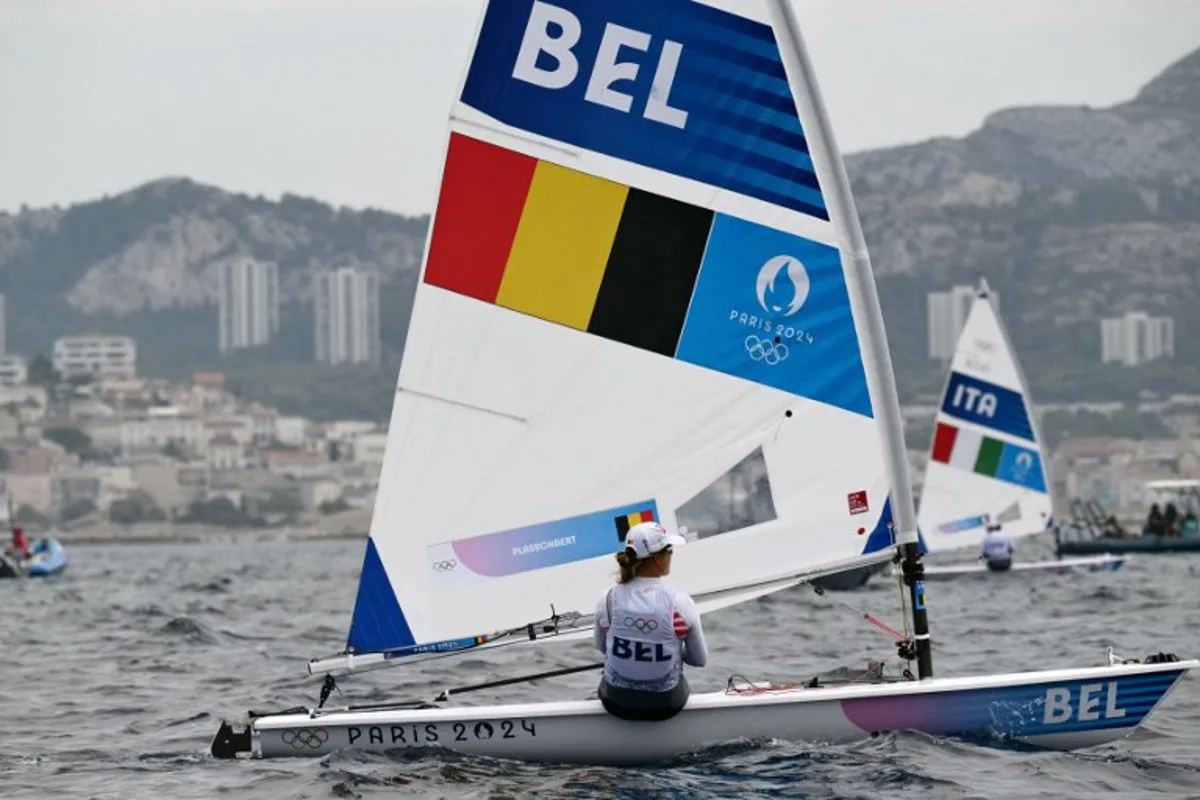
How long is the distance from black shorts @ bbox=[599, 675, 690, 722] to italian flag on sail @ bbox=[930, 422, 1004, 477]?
25824 mm

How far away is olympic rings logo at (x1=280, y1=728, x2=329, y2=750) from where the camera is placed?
1150cm


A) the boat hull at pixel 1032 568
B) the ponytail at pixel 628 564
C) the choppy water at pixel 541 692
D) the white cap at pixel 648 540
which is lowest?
the choppy water at pixel 541 692

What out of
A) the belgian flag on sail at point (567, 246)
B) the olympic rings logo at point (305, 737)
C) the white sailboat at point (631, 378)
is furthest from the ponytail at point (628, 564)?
the olympic rings logo at point (305, 737)

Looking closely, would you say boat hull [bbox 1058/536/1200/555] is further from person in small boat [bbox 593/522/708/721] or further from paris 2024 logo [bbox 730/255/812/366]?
person in small boat [bbox 593/522/708/721]

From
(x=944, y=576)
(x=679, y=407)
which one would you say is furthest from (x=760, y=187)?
(x=944, y=576)

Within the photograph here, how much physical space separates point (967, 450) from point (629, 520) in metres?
25.7

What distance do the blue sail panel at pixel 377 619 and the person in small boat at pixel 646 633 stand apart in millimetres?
1186

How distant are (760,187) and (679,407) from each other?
4.20 feet

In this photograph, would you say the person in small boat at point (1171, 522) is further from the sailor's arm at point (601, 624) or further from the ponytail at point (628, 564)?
the ponytail at point (628, 564)

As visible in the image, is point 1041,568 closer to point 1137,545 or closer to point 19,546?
point 1137,545

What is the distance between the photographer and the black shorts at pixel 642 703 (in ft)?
36.2

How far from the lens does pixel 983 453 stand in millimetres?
36719

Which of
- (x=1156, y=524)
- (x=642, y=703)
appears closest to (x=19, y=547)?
(x=1156, y=524)

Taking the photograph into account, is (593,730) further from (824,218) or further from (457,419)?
(824,218)
